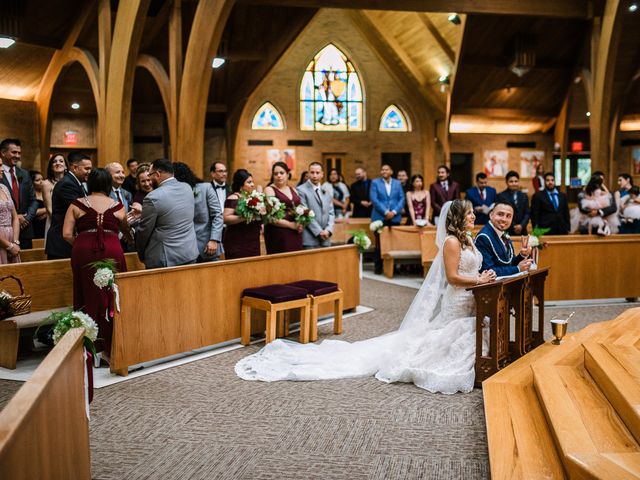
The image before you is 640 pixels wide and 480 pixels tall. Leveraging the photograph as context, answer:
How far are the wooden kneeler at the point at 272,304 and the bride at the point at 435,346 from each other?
0.45 m

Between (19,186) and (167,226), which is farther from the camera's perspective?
(19,186)

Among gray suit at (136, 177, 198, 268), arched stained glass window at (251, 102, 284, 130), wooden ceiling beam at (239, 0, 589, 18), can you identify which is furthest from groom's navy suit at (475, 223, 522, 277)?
arched stained glass window at (251, 102, 284, 130)

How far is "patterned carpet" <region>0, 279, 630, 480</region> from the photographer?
11.0 feet

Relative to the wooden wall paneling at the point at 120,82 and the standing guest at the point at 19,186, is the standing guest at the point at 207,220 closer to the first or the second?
the standing guest at the point at 19,186

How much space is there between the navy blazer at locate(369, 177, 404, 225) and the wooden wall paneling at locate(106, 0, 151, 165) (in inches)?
154

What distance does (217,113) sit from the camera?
19156mm

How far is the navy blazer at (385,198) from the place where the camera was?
1038 centimetres

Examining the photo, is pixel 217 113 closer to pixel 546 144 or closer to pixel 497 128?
pixel 497 128

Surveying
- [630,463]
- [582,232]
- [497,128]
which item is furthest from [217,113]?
[630,463]

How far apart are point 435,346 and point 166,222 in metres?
2.39

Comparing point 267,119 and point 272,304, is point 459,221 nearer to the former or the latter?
point 272,304

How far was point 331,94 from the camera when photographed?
66.3ft

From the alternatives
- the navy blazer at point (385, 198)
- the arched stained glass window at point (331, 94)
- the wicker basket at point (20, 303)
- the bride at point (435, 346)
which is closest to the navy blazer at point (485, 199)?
the navy blazer at point (385, 198)

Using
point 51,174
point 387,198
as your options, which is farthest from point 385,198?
point 51,174
